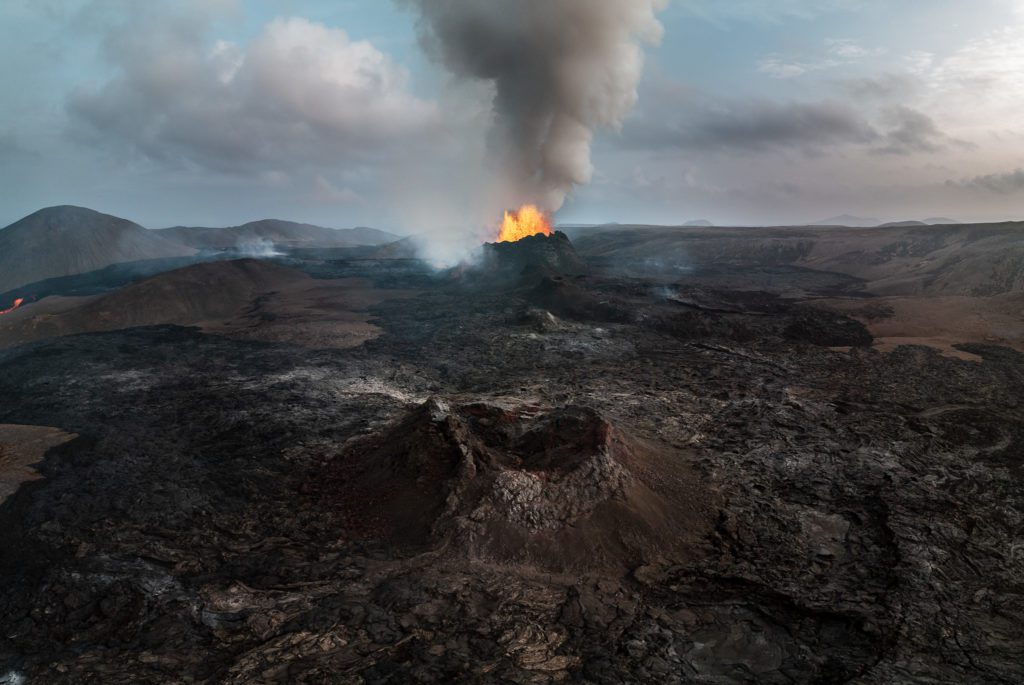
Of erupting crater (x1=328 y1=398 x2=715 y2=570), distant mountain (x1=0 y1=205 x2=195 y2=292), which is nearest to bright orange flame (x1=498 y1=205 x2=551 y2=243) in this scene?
erupting crater (x1=328 y1=398 x2=715 y2=570)

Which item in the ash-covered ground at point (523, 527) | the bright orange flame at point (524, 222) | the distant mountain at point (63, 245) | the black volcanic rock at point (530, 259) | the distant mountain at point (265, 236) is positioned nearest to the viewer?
the ash-covered ground at point (523, 527)

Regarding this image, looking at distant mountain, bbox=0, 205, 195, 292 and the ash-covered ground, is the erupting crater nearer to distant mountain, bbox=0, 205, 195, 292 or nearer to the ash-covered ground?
the ash-covered ground

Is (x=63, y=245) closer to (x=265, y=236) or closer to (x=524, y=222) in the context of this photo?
(x=524, y=222)

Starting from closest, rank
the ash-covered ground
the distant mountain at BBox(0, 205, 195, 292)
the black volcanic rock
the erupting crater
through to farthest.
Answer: the ash-covered ground < the erupting crater < the black volcanic rock < the distant mountain at BBox(0, 205, 195, 292)

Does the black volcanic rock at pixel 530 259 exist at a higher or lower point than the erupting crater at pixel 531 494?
higher

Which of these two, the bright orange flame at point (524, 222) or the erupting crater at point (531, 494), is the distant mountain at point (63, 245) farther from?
the erupting crater at point (531, 494)

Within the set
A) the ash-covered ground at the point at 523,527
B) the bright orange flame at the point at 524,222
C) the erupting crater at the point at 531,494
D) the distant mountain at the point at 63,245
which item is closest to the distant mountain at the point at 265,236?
the distant mountain at the point at 63,245

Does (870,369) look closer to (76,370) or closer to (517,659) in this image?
(517,659)
